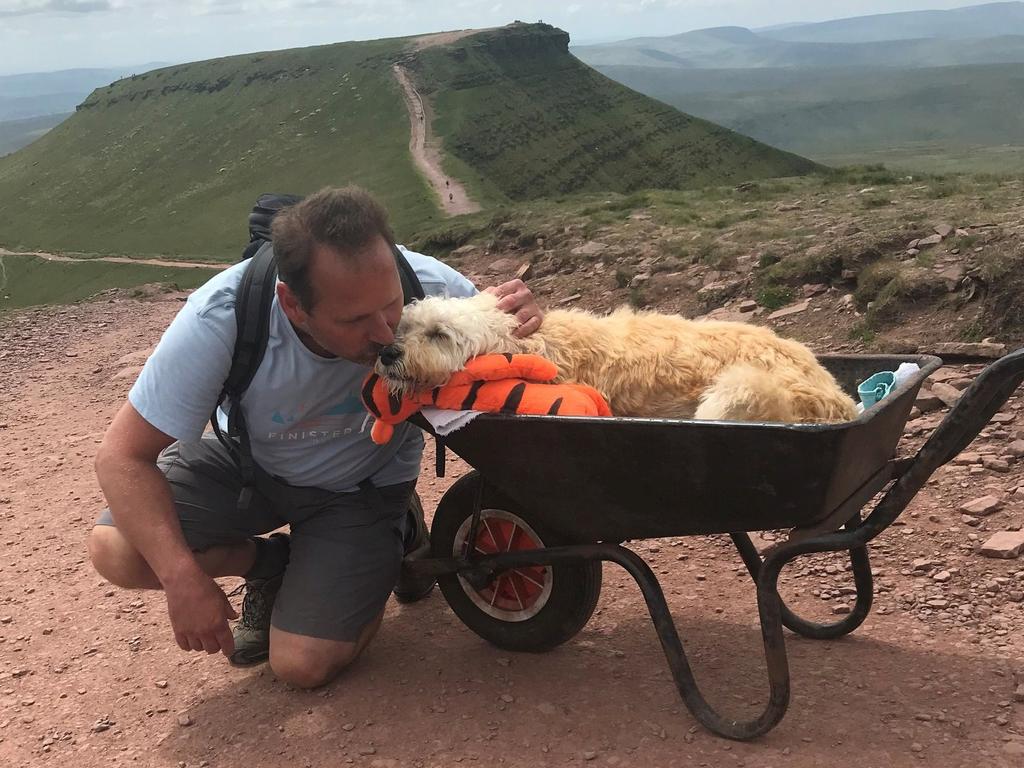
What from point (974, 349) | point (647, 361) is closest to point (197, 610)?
point (647, 361)

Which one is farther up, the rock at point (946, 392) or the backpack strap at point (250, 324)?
the backpack strap at point (250, 324)

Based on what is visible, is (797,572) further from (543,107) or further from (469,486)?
(543,107)

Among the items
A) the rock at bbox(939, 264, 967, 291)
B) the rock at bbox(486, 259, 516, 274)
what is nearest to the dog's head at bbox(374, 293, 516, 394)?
the rock at bbox(939, 264, 967, 291)

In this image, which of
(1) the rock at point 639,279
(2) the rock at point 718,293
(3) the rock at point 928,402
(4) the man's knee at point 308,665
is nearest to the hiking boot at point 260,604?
(4) the man's knee at point 308,665

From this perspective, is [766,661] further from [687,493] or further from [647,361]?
[647,361]

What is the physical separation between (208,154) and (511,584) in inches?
3624

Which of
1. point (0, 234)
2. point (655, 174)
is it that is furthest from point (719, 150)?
point (0, 234)

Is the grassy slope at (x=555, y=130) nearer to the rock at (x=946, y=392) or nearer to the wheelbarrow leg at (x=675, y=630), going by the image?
the rock at (x=946, y=392)

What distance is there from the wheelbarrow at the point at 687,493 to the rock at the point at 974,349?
9.15 ft

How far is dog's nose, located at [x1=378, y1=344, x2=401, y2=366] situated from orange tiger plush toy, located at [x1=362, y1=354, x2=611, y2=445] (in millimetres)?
82

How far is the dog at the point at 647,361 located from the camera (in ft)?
10.1

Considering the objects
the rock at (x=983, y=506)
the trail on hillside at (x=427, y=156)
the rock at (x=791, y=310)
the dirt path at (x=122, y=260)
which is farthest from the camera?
the trail on hillside at (x=427, y=156)

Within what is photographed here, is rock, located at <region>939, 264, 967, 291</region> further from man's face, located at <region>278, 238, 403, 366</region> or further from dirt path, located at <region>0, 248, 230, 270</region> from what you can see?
dirt path, located at <region>0, 248, 230, 270</region>

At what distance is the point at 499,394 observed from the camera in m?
3.06
